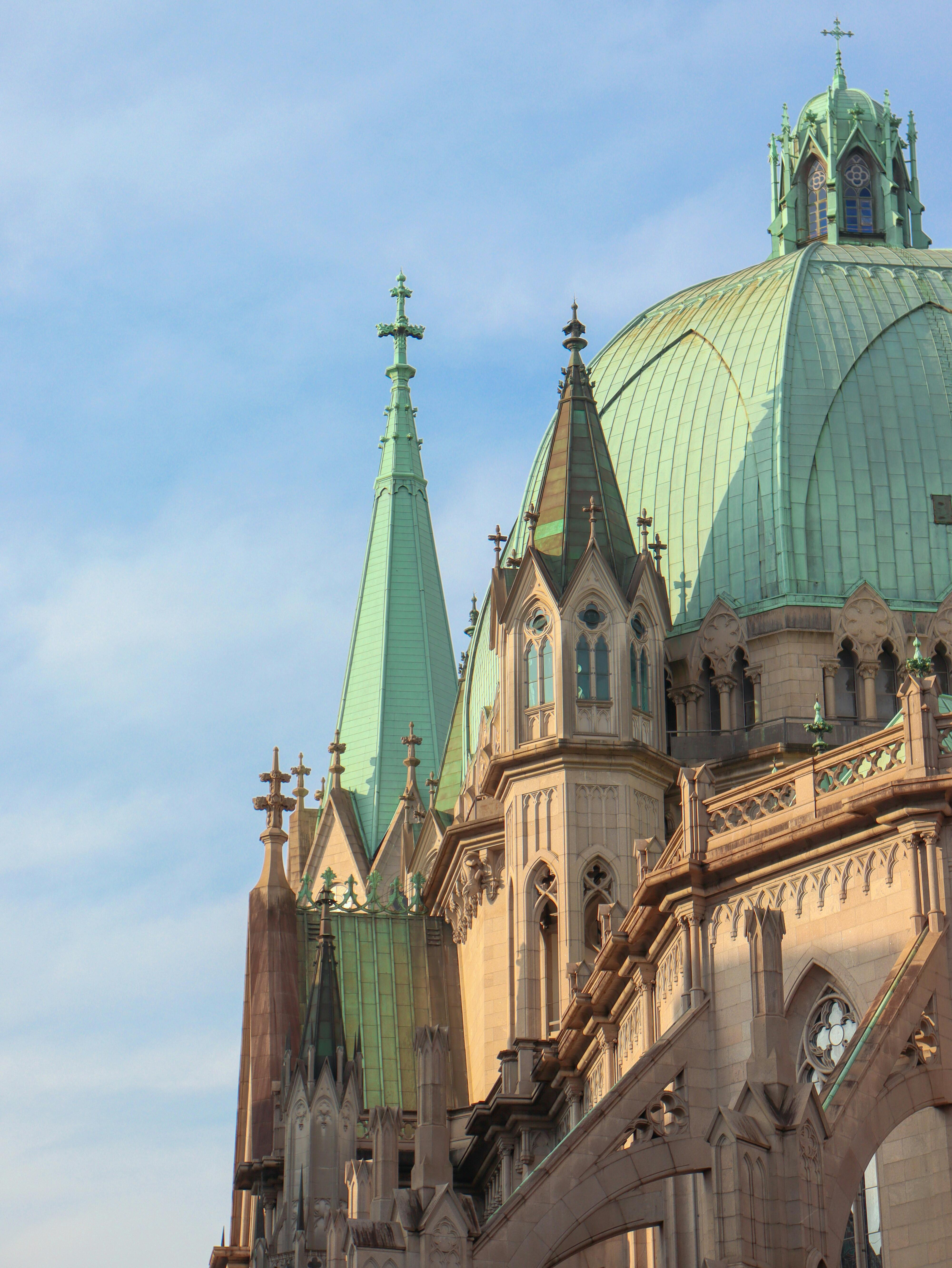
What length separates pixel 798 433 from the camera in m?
52.7

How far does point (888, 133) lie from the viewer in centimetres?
6250

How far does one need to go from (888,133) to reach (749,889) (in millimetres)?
32334

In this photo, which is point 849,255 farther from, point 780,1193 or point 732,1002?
point 780,1193

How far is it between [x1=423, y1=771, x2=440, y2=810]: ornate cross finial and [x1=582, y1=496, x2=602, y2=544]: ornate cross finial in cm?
1261

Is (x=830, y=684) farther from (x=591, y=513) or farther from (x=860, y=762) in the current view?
(x=860, y=762)

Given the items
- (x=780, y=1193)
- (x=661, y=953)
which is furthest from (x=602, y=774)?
(x=780, y=1193)

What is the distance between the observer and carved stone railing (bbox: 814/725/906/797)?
33.6m

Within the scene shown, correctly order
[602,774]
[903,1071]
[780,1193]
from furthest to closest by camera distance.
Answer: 1. [602,774]
2. [903,1071]
3. [780,1193]

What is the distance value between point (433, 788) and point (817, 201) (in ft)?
59.0

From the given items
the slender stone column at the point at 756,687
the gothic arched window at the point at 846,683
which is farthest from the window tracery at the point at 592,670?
the gothic arched window at the point at 846,683

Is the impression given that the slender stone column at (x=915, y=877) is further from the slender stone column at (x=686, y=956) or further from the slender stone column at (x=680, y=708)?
the slender stone column at (x=680, y=708)

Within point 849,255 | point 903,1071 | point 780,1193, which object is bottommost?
point 780,1193

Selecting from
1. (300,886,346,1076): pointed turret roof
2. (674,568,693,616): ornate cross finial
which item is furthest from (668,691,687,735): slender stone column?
(300,886,346,1076): pointed turret roof

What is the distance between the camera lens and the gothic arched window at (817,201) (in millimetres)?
61625
